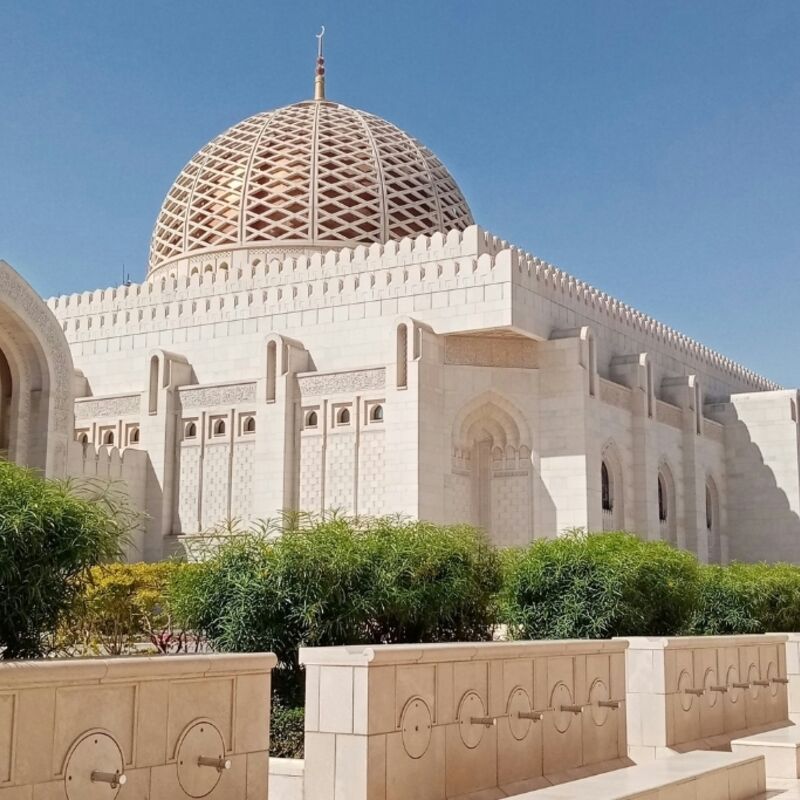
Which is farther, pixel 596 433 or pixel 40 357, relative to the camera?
pixel 596 433

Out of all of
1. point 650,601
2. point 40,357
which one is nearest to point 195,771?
point 650,601

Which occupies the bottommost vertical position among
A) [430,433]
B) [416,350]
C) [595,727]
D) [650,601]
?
[595,727]

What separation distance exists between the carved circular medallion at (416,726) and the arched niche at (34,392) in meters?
10.5

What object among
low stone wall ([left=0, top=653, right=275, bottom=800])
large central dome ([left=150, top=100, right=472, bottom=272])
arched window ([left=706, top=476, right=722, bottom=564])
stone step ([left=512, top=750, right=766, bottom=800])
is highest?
large central dome ([left=150, top=100, right=472, bottom=272])

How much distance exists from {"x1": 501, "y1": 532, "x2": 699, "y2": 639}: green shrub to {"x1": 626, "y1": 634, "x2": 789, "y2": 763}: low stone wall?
0.82m

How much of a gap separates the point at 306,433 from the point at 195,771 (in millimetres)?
13256

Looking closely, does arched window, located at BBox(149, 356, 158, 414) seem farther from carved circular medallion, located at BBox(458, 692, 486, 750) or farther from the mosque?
carved circular medallion, located at BBox(458, 692, 486, 750)

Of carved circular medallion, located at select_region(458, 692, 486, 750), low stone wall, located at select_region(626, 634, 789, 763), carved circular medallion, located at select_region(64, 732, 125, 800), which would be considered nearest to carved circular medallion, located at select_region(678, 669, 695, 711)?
low stone wall, located at select_region(626, 634, 789, 763)

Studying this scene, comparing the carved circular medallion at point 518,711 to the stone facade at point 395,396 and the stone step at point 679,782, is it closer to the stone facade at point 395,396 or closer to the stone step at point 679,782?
the stone step at point 679,782

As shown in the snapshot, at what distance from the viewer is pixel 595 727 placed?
7613 mm

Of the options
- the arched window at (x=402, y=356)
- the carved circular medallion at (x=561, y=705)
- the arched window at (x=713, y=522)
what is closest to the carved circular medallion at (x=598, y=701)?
the carved circular medallion at (x=561, y=705)

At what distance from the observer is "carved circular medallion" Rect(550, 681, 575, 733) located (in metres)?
7.09

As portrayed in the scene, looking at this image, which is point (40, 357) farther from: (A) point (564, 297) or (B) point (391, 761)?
(B) point (391, 761)

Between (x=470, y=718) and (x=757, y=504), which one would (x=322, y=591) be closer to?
(x=470, y=718)
